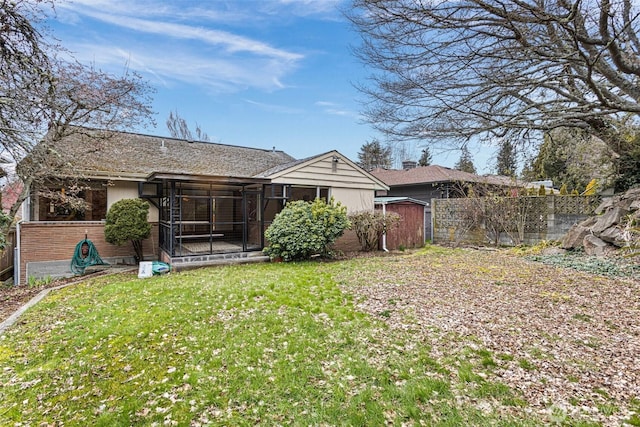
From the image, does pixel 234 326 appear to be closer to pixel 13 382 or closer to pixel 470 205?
pixel 13 382

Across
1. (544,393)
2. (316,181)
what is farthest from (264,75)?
(544,393)

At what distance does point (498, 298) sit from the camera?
5516 mm

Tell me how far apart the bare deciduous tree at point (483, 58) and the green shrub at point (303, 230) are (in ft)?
10.1

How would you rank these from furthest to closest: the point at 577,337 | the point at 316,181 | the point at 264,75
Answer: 1. the point at 264,75
2. the point at 316,181
3. the point at 577,337

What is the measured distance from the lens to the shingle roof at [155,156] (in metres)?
9.27

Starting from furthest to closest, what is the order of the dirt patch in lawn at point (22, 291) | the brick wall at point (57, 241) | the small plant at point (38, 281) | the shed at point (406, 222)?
the shed at point (406, 222) → the brick wall at point (57, 241) → the small plant at point (38, 281) → the dirt patch in lawn at point (22, 291)

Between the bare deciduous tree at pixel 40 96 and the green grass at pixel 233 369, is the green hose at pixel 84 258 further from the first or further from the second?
the green grass at pixel 233 369

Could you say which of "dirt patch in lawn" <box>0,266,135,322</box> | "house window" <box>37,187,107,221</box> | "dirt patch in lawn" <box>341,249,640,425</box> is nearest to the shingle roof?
"house window" <box>37,187,107,221</box>

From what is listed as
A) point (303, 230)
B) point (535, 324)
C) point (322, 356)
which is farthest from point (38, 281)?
point (535, 324)

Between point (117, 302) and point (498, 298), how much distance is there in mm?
6890

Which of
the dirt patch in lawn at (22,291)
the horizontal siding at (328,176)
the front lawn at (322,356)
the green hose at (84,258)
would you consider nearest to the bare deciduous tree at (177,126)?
the green hose at (84,258)

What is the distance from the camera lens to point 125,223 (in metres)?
8.84

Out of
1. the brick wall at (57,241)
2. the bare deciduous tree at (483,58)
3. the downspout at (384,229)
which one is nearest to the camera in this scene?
the bare deciduous tree at (483,58)

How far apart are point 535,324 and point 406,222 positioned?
8.77 m
